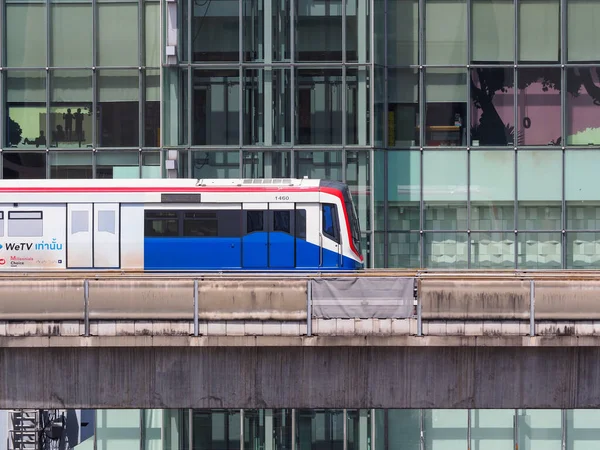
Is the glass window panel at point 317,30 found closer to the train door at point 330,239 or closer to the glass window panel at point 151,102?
the glass window panel at point 151,102

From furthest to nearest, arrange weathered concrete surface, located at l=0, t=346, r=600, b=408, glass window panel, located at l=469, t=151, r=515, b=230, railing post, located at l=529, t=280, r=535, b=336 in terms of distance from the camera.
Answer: glass window panel, located at l=469, t=151, r=515, b=230, weathered concrete surface, located at l=0, t=346, r=600, b=408, railing post, located at l=529, t=280, r=535, b=336

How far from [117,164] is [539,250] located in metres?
11.4

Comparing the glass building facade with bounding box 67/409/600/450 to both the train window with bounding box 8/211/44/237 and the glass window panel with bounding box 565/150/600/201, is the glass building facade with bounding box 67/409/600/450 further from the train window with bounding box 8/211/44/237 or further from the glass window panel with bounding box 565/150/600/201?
the train window with bounding box 8/211/44/237

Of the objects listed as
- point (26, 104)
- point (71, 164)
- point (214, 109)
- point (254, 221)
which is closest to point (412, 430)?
point (254, 221)

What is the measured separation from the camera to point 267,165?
2906 cm

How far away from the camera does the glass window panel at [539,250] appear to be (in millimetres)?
30422

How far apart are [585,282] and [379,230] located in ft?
39.1

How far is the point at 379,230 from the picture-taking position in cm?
2989

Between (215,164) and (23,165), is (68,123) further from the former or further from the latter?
(215,164)

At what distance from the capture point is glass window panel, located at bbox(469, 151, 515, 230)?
99.6ft

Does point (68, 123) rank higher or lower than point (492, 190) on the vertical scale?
higher

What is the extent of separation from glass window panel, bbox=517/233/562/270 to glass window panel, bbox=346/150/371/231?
4356mm

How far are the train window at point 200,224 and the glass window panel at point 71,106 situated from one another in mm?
6418

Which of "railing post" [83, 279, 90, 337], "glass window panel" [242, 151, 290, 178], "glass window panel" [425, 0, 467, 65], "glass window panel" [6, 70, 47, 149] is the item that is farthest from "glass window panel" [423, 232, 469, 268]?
"railing post" [83, 279, 90, 337]
